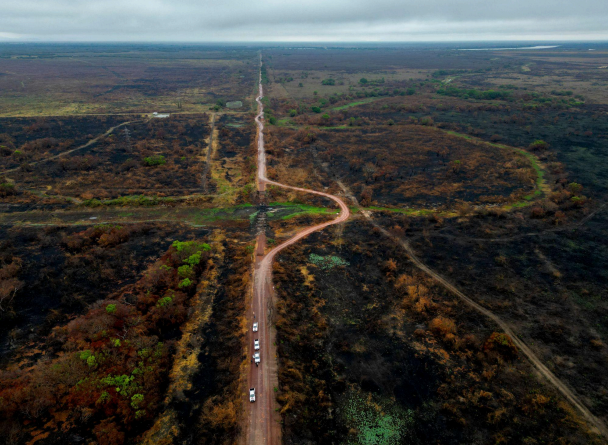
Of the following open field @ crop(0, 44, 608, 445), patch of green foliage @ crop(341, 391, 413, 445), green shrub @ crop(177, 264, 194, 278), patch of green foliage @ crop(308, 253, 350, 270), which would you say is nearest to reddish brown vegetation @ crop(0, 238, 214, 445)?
open field @ crop(0, 44, 608, 445)

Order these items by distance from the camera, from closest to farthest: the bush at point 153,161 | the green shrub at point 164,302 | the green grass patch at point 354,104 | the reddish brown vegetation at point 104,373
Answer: the reddish brown vegetation at point 104,373, the green shrub at point 164,302, the bush at point 153,161, the green grass patch at point 354,104

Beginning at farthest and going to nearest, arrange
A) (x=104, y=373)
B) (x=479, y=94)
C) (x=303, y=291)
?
(x=479, y=94), (x=303, y=291), (x=104, y=373)

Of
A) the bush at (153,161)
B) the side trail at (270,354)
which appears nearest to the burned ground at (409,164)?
the side trail at (270,354)

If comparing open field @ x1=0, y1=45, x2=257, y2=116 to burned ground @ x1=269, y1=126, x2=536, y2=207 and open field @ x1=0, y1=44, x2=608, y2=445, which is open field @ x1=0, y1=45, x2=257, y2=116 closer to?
open field @ x1=0, y1=44, x2=608, y2=445

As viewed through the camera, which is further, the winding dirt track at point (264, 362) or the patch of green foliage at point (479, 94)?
the patch of green foliage at point (479, 94)

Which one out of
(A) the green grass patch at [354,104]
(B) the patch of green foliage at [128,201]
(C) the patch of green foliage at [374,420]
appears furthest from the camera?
(A) the green grass patch at [354,104]

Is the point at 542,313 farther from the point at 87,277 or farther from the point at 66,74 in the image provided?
the point at 66,74

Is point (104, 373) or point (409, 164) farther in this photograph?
point (409, 164)

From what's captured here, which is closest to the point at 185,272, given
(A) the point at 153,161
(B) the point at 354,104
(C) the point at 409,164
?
(A) the point at 153,161

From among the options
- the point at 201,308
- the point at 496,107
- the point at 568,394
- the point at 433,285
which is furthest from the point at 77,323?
the point at 496,107

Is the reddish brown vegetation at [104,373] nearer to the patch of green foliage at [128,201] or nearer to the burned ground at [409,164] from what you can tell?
the patch of green foliage at [128,201]

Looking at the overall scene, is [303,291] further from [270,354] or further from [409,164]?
[409,164]
